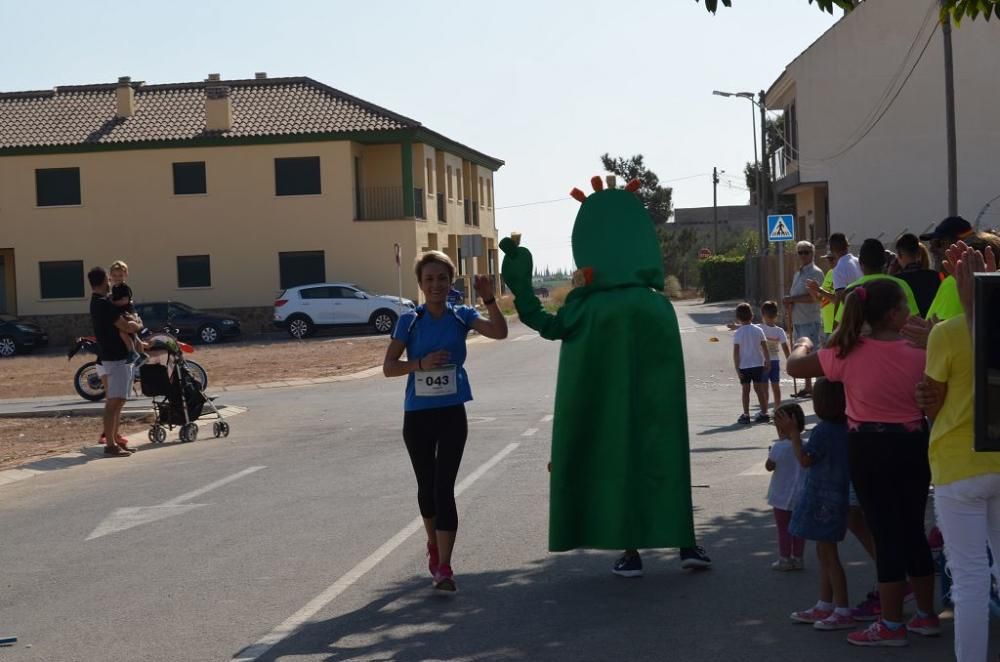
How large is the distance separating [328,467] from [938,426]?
878cm

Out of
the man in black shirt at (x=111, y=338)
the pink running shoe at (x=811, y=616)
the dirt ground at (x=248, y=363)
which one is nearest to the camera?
the pink running shoe at (x=811, y=616)

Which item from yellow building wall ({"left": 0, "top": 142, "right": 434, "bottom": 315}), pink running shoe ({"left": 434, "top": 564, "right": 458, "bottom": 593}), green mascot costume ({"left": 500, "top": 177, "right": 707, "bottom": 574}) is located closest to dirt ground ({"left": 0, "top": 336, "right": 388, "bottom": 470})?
yellow building wall ({"left": 0, "top": 142, "right": 434, "bottom": 315})

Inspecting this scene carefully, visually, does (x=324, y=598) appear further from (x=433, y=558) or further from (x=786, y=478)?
(x=786, y=478)

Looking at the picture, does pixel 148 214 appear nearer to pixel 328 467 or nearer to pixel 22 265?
pixel 22 265

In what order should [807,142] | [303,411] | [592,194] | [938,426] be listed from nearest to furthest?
[938,426] → [592,194] → [303,411] → [807,142]

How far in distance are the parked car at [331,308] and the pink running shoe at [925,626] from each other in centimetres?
3721

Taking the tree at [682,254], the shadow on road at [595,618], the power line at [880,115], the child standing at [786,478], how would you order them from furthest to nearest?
the tree at [682,254] → the power line at [880,115] → the child standing at [786,478] → the shadow on road at [595,618]

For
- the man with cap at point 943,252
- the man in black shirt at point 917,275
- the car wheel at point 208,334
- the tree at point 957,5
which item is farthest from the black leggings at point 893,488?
the car wheel at point 208,334

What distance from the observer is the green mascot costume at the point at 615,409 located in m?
7.80

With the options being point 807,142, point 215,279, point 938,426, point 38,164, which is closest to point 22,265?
point 38,164

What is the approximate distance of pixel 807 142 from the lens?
1832 inches

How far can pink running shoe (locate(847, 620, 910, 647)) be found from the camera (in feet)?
20.4

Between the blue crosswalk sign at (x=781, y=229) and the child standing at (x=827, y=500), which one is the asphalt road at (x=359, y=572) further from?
the blue crosswalk sign at (x=781, y=229)

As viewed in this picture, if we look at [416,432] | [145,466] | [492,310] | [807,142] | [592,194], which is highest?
[807,142]
